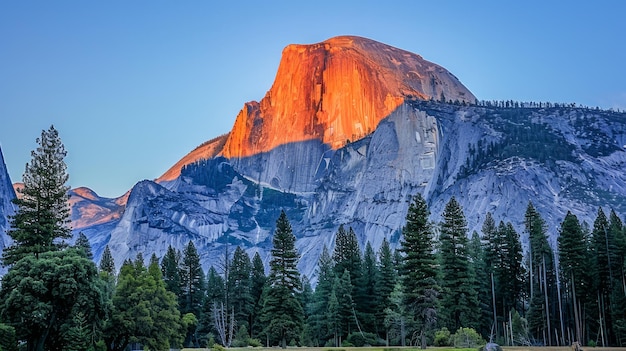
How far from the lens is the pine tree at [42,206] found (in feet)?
194

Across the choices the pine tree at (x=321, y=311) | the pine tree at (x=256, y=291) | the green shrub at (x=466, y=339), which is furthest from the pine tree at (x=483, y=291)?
the pine tree at (x=256, y=291)

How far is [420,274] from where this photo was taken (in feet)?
223

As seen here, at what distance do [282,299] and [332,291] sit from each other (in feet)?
34.0

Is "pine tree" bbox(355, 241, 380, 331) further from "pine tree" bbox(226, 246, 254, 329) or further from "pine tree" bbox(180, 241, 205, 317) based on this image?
"pine tree" bbox(180, 241, 205, 317)

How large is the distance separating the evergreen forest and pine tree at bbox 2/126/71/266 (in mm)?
118

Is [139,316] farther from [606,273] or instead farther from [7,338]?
[606,273]

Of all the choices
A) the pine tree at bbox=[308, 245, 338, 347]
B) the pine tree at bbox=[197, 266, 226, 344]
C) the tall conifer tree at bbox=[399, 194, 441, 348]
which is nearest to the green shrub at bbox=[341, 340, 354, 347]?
the pine tree at bbox=[308, 245, 338, 347]

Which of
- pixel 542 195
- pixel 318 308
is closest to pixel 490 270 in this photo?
pixel 318 308

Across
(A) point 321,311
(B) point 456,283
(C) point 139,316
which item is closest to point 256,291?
(A) point 321,311

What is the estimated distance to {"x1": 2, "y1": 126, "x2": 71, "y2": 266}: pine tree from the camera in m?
59.2

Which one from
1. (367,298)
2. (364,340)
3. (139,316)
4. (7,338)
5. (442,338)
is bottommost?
(7,338)

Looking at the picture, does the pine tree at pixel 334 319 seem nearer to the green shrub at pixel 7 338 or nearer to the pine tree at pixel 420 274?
the pine tree at pixel 420 274

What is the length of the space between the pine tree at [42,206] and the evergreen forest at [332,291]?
4.6 inches

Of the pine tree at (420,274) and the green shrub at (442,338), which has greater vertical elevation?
the pine tree at (420,274)
